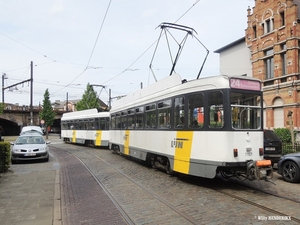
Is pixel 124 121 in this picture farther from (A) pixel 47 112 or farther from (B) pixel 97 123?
(A) pixel 47 112

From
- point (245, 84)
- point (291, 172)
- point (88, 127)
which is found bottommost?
point (291, 172)

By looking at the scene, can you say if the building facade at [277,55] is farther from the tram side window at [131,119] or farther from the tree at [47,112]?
the tree at [47,112]

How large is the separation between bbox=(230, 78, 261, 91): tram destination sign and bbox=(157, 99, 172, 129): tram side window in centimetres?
233

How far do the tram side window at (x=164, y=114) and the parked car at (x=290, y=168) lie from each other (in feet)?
12.4

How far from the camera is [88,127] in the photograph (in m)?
23.1

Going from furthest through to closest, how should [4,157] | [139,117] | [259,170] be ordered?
[139,117]
[4,157]
[259,170]

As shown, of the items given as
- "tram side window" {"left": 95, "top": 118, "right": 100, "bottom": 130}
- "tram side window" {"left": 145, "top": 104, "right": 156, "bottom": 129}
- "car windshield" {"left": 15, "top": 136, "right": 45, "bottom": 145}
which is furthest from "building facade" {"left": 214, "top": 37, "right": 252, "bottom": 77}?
"car windshield" {"left": 15, "top": 136, "right": 45, "bottom": 145}

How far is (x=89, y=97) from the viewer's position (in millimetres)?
48906

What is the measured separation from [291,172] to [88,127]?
17421 millimetres

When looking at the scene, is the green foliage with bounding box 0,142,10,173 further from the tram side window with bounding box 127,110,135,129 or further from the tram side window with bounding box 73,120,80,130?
the tram side window with bounding box 73,120,80,130

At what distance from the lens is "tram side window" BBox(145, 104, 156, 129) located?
10273 mm

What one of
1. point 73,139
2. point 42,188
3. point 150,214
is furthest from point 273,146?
point 73,139

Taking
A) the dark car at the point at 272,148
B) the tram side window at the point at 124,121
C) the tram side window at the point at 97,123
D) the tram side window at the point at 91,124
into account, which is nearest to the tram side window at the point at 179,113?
Answer: the dark car at the point at 272,148

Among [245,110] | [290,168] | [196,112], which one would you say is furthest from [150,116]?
[290,168]
